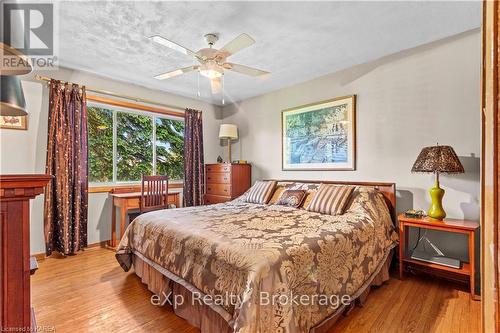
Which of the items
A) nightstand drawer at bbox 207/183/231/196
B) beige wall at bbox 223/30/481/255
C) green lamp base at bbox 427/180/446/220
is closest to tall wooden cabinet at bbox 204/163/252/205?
nightstand drawer at bbox 207/183/231/196

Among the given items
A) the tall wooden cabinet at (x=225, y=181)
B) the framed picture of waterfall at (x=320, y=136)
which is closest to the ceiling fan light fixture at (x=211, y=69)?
the framed picture of waterfall at (x=320, y=136)

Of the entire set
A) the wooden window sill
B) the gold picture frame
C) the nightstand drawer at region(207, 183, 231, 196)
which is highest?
the gold picture frame

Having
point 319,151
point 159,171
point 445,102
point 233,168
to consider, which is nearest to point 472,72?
point 445,102

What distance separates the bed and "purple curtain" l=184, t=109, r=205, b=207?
1895 mm

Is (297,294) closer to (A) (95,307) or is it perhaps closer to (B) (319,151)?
(A) (95,307)

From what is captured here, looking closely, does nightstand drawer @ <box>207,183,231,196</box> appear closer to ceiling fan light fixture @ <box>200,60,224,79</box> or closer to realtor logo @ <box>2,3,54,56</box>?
ceiling fan light fixture @ <box>200,60,224,79</box>

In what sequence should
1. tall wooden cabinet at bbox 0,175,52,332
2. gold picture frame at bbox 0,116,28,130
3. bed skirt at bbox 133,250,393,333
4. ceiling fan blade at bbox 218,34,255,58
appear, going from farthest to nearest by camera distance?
1. gold picture frame at bbox 0,116,28,130
2. ceiling fan blade at bbox 218,34,255,58
3. bed skirt at bbox 133,250,393,333
4. tall wooden cabinet at bbox 0,175,52,332

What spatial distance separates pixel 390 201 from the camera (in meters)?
2.83

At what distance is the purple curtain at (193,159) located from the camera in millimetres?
4520

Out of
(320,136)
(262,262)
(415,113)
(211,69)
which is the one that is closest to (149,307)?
(262,262)

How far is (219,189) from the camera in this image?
4.42 metres

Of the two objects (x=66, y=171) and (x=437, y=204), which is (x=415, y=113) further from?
(x=66, y=171)

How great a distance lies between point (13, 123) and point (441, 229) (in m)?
4.83

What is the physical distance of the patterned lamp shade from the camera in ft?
7.29
